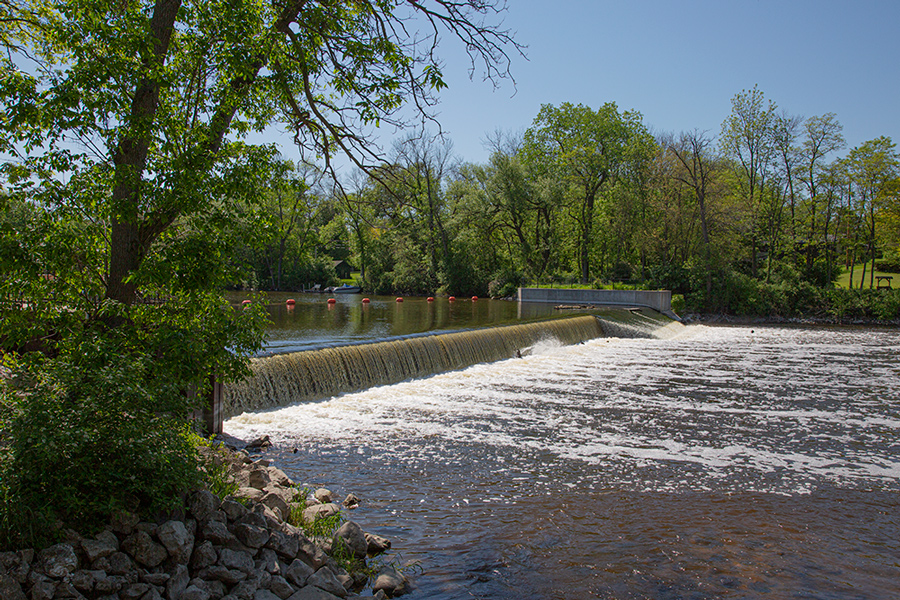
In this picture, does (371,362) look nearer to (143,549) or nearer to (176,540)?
(176,540)

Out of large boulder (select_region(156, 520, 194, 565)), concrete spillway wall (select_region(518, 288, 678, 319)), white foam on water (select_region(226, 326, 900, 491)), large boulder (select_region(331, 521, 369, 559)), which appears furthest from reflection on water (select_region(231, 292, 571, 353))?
large boulder (select_region(156, 520, 194, 565))

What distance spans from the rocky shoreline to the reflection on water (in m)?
6.81

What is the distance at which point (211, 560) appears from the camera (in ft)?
12.6

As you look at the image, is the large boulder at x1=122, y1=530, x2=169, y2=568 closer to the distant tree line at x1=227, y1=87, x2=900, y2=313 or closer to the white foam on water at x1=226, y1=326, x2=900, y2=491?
the white foam on water at x1=226, y1=326, x2=900, y2=491

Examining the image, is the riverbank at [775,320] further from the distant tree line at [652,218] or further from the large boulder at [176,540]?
the large boulder at [176,540]

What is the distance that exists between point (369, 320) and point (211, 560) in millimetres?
19619

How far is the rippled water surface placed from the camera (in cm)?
494

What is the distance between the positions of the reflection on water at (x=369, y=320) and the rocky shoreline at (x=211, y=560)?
22.3 ft

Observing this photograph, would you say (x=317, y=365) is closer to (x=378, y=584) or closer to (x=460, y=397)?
(x=460, y=397)

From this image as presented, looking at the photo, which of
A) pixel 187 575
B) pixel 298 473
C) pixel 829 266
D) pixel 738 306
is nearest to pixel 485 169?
pixel 738 306

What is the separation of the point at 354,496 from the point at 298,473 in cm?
100

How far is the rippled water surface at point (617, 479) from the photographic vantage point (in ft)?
16.2

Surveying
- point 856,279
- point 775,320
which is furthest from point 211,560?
point 856,279

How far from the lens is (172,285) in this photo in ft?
15.1
